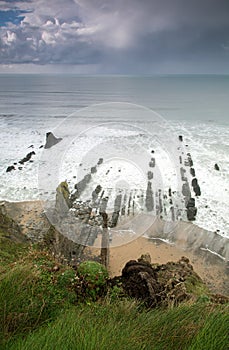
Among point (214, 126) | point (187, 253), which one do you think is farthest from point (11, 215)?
point (214, 126)

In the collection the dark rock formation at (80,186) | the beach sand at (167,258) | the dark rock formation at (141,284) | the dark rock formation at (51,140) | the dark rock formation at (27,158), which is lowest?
the beach sand at (167,258)

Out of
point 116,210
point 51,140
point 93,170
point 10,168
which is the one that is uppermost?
point 51,140

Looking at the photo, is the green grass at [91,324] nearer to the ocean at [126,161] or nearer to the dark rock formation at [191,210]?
the ocean at [126,161]

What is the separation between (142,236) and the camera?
13.1 meters

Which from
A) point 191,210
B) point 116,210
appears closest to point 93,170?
point 116,210

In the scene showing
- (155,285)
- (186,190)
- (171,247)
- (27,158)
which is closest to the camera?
(155,285)

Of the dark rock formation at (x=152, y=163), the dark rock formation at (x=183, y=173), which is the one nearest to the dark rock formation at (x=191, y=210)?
the dark rock formation at (x=183, y=173)

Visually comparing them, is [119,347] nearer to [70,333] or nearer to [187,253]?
[70,333]

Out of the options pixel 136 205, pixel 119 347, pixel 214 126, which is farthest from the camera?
pixel 214 126

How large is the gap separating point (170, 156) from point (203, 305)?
21818 millimetres

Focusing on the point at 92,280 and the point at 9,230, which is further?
the point at 9,230

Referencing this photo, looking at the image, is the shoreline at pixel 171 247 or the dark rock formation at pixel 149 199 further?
the dark rock formation at pixel 149 199

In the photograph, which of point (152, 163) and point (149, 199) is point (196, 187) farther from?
point (152, 163)

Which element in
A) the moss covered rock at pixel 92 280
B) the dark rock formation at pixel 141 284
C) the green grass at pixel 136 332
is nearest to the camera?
the green grass at pixel 136 332
